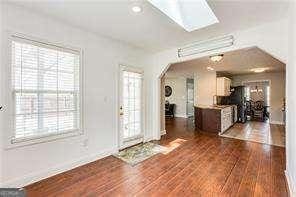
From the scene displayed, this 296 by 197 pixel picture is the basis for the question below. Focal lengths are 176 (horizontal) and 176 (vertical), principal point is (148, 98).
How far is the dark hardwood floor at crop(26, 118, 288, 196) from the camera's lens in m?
2.41

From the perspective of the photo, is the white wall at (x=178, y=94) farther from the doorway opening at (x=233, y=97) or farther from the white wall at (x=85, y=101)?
the white wall at (x=85, y=101)

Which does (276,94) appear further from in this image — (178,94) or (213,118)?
(178,94)

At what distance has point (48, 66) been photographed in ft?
9.32

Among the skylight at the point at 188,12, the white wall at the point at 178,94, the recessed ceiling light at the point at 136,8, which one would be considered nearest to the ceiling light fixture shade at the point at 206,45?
the skylight at the point at 188,12

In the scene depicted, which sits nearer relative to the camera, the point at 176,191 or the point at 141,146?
the point at 176,191

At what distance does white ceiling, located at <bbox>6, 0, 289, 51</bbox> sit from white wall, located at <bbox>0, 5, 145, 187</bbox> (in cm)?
18

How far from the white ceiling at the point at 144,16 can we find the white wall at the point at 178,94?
21.3 ft

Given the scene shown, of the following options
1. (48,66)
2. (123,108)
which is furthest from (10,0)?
(123,108)

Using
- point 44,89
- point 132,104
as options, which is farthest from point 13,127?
point 132,104

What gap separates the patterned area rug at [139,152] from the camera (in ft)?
11.7

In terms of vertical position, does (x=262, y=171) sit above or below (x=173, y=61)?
below

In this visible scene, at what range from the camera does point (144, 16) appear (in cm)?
276

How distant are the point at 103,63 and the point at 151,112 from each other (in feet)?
6.83

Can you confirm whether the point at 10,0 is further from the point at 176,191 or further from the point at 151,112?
the point at 151,112
